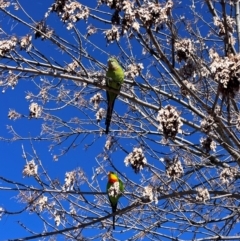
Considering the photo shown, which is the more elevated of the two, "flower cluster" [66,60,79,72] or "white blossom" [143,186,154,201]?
"flower cluster" [66,60,79,72]

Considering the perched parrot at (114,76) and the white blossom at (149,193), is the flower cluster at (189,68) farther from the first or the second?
the white blossom at (149,193)

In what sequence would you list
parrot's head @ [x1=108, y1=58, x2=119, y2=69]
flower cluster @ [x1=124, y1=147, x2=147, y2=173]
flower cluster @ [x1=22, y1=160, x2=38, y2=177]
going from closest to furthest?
flower cluster @ [x1=124, y1=147, x2=147, y2=173] → flower cluster @ [x1=22, y1=160, x2=38, y2=177] → parrot's head @ [x1=108, y1=58, x2=119, y2=69]

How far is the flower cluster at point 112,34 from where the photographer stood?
337 cm

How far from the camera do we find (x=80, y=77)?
363cm

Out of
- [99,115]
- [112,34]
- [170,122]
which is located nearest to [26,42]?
[112,34]

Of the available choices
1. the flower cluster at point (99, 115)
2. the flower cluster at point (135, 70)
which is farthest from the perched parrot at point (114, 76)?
the flower cluster at point (135, 70)

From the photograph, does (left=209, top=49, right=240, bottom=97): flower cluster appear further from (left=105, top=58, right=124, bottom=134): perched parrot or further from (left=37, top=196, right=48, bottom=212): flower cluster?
(left=37, top=196, right=48, bottom=212): flower cluster

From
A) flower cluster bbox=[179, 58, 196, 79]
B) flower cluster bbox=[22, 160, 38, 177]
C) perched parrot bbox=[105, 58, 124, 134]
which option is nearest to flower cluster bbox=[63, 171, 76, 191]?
flower cluster bbox=[22, 160, 38, 177]

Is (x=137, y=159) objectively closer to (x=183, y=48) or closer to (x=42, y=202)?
(x=183, y=48)

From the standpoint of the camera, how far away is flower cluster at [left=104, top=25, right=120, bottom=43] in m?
3.37

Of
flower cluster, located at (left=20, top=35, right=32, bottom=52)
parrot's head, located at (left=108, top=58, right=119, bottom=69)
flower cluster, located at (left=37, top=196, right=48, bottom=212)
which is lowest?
flower cluster, located at (left=37, top=196, right=48, bottom=212)

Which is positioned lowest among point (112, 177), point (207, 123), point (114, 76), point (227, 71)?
point (227, 71)

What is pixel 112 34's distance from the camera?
134 inches

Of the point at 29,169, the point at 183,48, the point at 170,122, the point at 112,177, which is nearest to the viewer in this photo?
the point at 170,122
